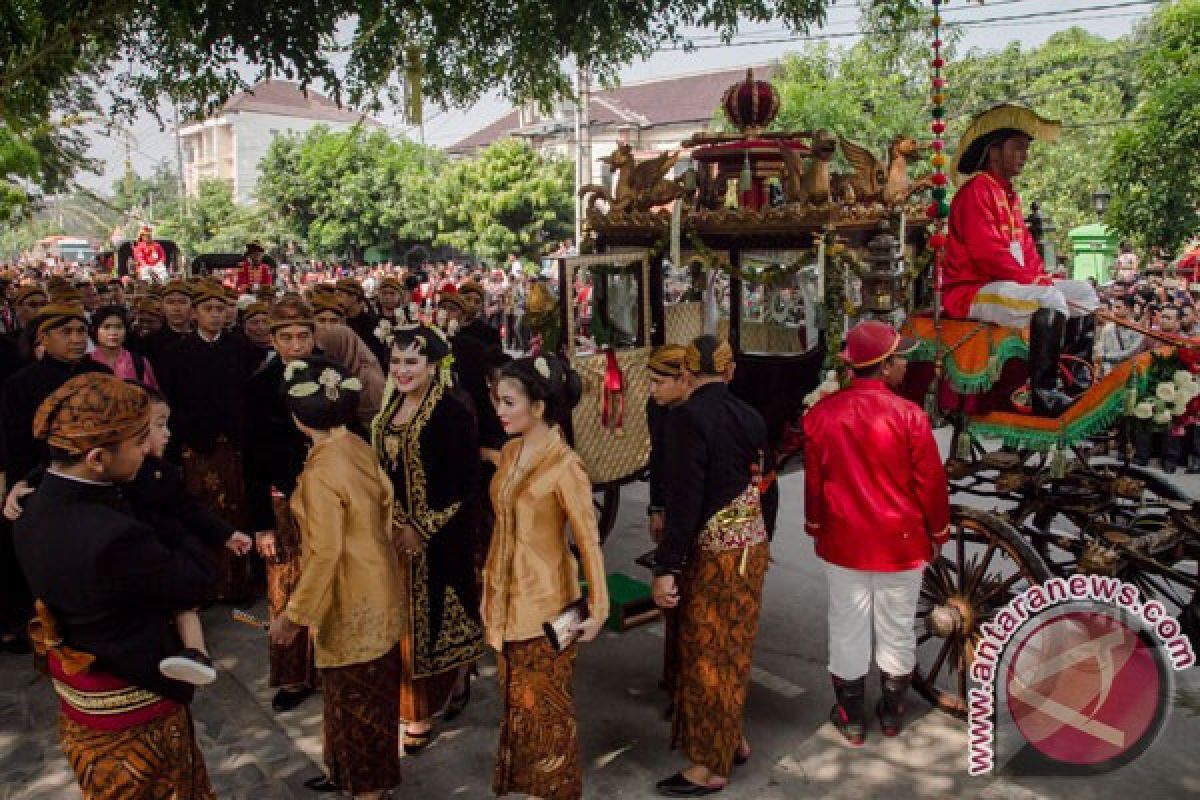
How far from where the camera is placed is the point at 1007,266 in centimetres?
496

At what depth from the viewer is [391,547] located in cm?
390

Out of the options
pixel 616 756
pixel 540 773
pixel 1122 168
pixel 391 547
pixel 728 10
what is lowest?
pixel 616 756

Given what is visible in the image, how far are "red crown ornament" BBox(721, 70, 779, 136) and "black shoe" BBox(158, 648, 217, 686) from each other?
5.52 metres

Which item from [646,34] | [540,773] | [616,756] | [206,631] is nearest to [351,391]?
[540,773]

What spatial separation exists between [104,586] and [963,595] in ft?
12.7

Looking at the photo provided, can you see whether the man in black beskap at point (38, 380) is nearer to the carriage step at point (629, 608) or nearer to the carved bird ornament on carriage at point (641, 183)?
the carriage step at point (629, 608)

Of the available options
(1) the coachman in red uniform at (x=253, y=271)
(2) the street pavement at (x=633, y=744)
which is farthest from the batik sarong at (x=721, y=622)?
(1) the coachman in red uniform at (x=253, y=271)

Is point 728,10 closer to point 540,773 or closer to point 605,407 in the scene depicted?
point 605,407

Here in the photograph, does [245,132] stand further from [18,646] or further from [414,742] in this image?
[414,742]

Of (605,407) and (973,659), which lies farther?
(605,407)

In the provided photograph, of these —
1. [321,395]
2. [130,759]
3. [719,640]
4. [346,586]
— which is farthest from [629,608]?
[130,759]

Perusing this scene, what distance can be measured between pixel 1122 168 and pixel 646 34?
739 centimetres

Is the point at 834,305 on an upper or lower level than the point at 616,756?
upper

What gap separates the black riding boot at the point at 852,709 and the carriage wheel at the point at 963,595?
426 millimetres
